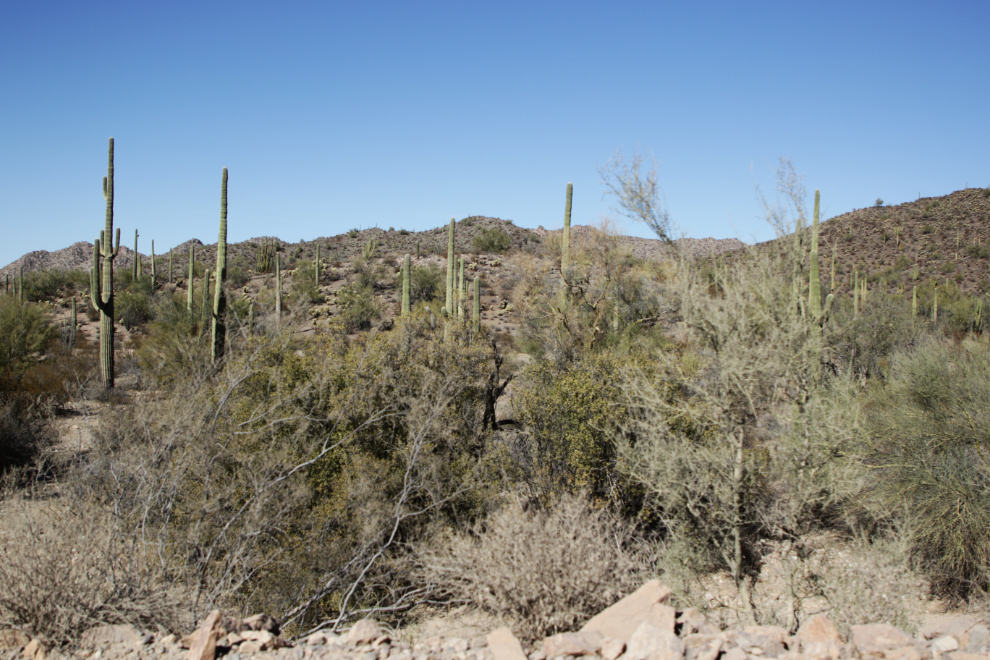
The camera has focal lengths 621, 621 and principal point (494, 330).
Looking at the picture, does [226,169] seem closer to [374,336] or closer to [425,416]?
[374,336]

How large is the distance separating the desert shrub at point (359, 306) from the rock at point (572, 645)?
23.6 metres

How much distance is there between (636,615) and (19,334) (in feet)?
67.6

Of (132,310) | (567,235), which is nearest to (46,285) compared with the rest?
(132,310)

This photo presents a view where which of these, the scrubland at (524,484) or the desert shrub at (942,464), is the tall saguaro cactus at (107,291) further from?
the desert shrub at (942,464)

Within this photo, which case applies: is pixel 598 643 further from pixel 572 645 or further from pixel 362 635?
pixel 362 635

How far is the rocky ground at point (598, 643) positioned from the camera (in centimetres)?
431

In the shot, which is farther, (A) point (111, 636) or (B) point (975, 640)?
(A) point (111, 636)

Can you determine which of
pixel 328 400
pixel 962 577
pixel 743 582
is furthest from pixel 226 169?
pixel 962 577

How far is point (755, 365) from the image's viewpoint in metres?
6.86

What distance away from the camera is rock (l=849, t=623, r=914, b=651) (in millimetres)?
4238

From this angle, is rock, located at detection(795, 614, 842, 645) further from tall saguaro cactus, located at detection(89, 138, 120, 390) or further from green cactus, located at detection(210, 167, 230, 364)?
tall saguaro cactus, located at detection(89, 138, 120, 390)

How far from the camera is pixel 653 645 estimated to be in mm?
4375

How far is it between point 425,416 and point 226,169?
855cm

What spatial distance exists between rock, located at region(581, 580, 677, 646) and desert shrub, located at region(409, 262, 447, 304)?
27052mm
